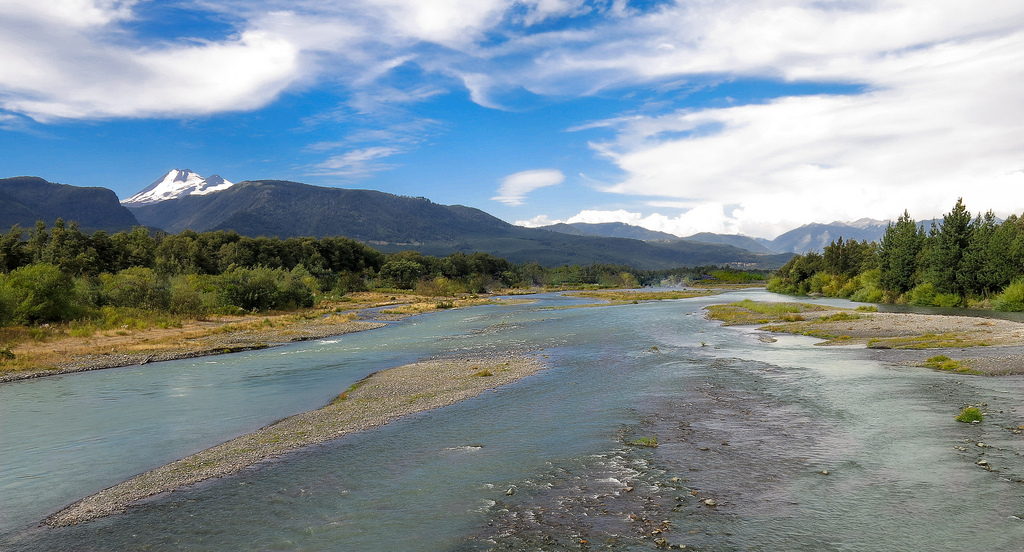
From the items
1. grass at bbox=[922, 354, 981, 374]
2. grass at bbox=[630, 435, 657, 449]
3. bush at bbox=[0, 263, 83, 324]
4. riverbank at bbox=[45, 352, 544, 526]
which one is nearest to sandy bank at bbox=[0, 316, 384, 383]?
bush at bbox=[0, 263, 83, 324]

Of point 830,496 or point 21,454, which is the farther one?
point 21,454

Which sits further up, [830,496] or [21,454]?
[830,496]

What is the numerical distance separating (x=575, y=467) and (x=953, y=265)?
3004 inches

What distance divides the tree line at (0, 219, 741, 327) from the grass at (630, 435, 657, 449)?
51139mm

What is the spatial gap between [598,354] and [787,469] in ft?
76.0

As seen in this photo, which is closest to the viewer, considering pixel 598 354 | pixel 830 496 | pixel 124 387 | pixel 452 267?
pixel 830 496

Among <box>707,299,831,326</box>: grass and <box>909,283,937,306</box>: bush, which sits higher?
<box>909,283,937,306</box>: bush

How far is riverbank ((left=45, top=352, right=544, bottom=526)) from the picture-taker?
1284 centimetres

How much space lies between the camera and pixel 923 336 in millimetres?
35344

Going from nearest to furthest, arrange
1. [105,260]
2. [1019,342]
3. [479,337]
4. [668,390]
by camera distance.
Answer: [668,390]
[1019,342]
[479,337]
[105,260]

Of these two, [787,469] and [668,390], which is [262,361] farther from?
[787,469]

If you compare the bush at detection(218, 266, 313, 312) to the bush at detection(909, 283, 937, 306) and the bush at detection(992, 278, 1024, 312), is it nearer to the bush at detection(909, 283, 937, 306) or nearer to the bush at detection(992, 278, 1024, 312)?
the bush at detection(992, 278, 1024, 312)

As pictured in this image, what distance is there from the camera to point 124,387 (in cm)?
2767

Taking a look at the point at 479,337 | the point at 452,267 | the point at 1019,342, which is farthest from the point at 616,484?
the point at 452,267
